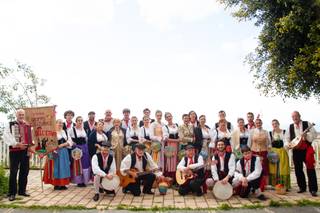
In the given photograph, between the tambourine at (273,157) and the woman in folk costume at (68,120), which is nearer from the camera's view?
the tambourine at (273,157)

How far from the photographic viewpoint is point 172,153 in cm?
837

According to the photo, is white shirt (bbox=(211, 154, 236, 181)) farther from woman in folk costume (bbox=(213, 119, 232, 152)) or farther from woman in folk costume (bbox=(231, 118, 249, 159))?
woman in folk costume (bbox=(213, 119, 232, 152))

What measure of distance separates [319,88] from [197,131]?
6.05 metres

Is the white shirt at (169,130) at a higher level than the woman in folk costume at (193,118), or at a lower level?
lower

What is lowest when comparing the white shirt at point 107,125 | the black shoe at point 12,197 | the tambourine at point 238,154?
Answer: the black shoe at point 12,197

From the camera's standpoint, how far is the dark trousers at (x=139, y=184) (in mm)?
7505

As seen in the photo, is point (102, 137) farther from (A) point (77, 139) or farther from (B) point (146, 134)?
(B) point (146, 134)

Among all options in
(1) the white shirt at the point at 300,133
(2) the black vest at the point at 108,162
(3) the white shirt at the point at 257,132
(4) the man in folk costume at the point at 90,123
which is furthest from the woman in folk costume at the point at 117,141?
A: (1) the white shirt at the point at 300,133

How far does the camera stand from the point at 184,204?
671 cm

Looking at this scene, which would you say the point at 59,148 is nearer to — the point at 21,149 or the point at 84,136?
the point at 84,136

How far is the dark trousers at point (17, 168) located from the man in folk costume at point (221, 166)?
3672 millimetres

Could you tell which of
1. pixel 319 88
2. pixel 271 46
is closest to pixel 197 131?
pixel 271 46

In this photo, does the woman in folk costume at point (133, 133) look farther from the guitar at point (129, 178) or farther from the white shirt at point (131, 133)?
the guitar at point (129, 178)

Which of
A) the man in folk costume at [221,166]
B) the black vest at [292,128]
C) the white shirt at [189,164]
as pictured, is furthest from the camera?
the black vest at [292,128]
